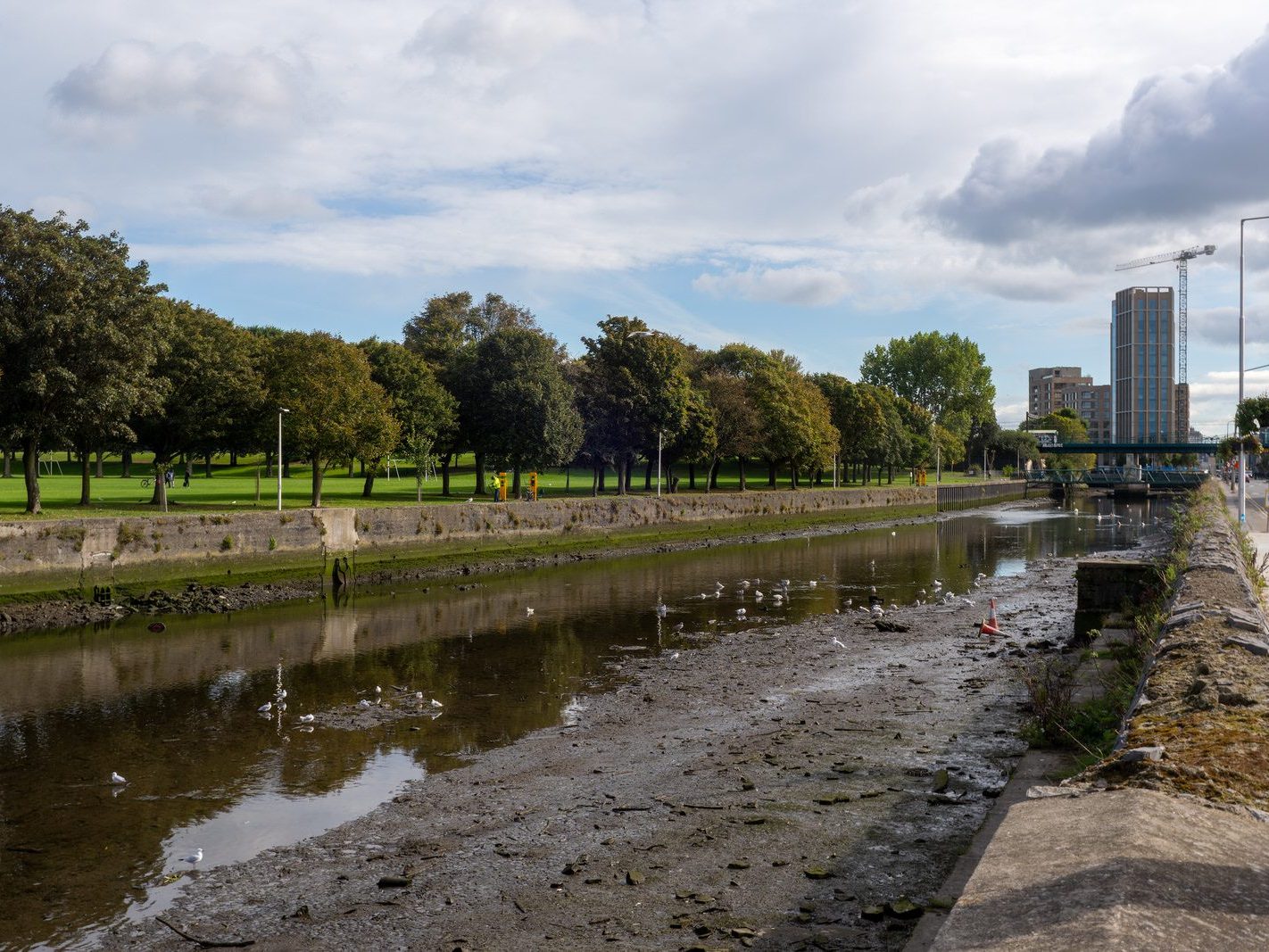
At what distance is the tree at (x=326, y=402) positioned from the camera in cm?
4409

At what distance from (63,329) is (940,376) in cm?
12441

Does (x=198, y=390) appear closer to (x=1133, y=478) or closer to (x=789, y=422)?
(x=789, y=422)

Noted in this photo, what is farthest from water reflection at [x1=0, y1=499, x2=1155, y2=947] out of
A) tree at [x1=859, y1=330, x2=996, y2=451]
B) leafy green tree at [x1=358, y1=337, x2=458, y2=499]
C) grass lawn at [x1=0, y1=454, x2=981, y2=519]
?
tree at [x1=859, y1=330, x2=996, y2=451]

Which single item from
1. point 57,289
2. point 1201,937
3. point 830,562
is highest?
point 57,289

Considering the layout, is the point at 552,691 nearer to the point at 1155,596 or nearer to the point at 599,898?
the point at 599,898

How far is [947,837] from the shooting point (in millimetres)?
9438

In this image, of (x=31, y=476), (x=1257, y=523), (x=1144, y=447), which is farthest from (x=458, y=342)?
(x=1144, y=447)

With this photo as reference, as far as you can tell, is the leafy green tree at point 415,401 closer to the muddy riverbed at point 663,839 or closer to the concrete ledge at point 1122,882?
the muddy riverbed at point 663,839

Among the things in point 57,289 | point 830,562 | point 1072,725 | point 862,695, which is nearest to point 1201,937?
point 1072,725

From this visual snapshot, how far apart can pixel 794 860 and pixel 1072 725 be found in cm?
394

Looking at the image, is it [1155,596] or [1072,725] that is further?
[1155,596]

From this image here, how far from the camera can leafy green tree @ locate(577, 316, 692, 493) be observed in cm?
5966

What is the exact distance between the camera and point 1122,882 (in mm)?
4586

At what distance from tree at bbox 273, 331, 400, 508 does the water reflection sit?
41.6ft
